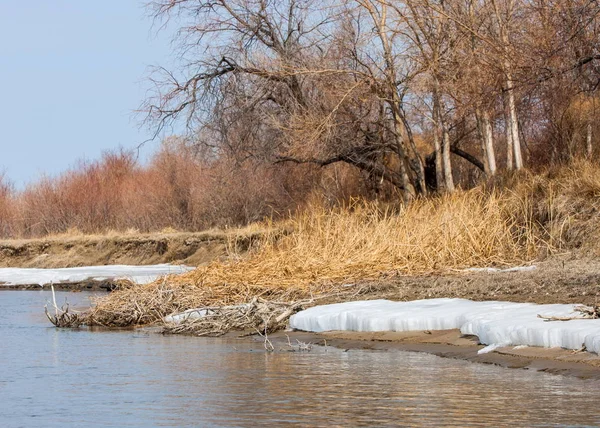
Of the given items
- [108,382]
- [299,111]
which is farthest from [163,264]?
[108,382]

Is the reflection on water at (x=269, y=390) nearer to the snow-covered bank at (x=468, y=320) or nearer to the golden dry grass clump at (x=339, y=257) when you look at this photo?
the snow-covered bank at (x=468, y=320)

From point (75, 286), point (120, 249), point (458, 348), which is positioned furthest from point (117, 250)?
point (458, 348)

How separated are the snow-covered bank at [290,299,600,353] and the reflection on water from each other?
54 cm

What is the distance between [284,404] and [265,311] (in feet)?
20.5

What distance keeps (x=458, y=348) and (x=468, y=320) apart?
1.71ft

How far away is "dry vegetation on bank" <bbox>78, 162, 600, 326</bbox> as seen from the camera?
626 inches

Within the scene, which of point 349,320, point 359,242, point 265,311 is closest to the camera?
point 349,320

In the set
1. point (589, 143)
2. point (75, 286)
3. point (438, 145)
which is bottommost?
point (75, 286)

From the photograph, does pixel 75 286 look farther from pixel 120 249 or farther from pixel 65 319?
pixel 65 319

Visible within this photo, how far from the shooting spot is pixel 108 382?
9.51 metres

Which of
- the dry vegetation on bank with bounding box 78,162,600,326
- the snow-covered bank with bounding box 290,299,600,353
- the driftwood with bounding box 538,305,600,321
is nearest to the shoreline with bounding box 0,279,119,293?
the dry vegetation on bank with bounding box 78,162,600,326

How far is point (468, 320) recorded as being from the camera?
11.1 m

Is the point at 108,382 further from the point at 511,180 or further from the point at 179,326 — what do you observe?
the point at 511,180

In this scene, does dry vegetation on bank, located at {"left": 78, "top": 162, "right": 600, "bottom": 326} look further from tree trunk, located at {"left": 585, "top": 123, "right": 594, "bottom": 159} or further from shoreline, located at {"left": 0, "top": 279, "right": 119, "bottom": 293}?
shoreline, located at {"left": 0, "top": 279, "right": 119, "bottom": 293}
